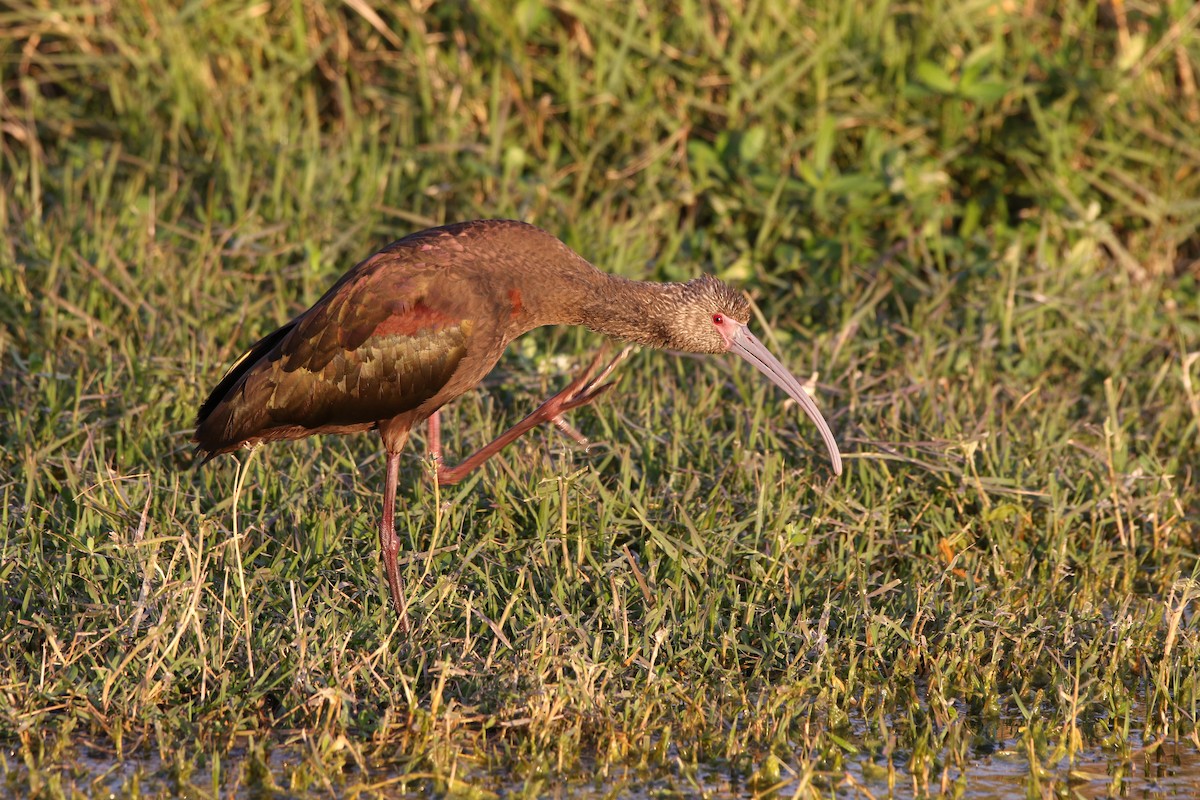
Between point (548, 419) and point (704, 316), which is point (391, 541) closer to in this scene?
point (548, 419)

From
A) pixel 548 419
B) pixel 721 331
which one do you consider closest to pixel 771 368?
pixel 721 331

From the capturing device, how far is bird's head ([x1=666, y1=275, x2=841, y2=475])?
556 centimetres

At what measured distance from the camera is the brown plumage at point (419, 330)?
5230mm

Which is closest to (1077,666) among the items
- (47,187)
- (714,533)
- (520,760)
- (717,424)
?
(714,533)

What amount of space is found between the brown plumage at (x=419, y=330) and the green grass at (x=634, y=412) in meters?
0.30

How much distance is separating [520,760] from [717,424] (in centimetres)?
236

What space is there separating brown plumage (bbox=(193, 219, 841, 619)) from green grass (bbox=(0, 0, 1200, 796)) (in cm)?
30

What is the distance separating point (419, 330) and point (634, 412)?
4.45ft

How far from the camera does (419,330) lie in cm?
522

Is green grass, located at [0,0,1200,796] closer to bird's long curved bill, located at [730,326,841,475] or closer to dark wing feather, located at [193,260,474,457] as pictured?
bird's long curved bill, located at [730,326,841,475]

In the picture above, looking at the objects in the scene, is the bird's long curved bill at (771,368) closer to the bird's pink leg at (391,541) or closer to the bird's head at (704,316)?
the bird's head at (704,316)

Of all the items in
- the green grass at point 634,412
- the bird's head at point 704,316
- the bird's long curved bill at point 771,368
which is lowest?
the green grass at point 634,412

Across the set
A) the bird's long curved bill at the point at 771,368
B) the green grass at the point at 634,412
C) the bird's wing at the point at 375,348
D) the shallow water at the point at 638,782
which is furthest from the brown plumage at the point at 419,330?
the shallow water at the point at 638,782

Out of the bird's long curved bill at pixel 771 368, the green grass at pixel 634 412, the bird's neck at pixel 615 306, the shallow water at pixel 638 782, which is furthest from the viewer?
the bird's long curved bill at pixel 771 368
